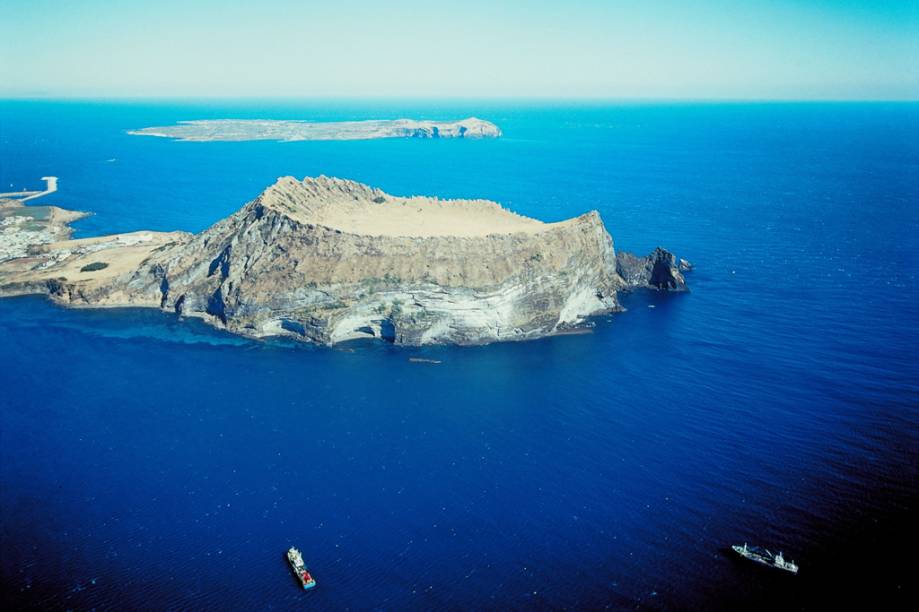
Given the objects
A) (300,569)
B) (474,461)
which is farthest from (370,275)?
(300,569)

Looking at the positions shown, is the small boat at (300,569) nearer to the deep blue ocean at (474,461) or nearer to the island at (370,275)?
the deep blue ocean at (474,461)

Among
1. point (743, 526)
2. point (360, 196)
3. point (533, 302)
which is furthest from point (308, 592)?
point (360, 196)

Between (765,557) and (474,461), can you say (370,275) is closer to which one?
(474,461)

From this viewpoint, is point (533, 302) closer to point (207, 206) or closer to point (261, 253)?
point (261, 253)

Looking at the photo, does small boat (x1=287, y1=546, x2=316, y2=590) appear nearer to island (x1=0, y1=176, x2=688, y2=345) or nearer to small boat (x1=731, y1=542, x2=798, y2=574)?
small boat (x1=731, y1=542, x2=798, y2=574)

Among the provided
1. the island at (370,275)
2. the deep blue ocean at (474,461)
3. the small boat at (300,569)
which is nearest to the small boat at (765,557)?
the deep blue ocean at (474,461)

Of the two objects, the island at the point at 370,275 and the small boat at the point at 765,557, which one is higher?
the island at the point at 370,275
